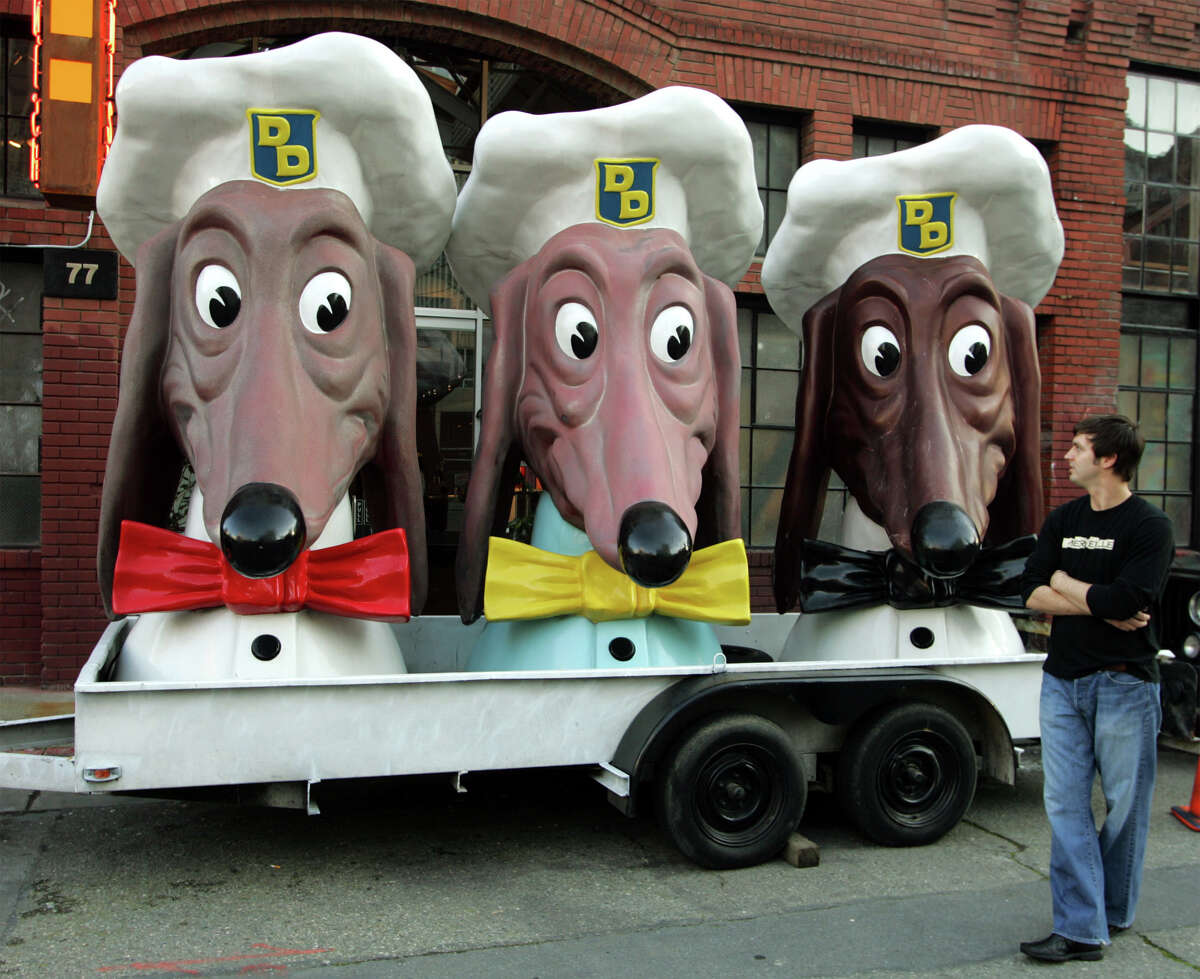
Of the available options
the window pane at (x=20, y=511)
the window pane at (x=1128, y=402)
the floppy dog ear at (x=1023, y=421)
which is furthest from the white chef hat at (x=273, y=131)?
the window pane at (x=1128, y=402)

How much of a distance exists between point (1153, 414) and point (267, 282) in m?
7.87

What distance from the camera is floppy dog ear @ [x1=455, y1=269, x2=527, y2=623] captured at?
4.57 meters

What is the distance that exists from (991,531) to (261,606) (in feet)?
10.9

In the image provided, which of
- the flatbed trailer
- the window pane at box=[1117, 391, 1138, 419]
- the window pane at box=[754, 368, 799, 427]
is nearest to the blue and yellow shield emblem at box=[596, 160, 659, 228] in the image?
the flatbed trailer

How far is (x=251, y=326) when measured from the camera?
4.00m

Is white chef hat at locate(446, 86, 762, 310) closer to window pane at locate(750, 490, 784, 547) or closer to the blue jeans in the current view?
the blue jeans

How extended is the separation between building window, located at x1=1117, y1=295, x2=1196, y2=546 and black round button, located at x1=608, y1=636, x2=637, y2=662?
652 cm

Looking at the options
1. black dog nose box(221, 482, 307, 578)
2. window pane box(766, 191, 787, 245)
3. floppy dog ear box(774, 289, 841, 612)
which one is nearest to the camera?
black dog nose box(221, 482, 307, 578)

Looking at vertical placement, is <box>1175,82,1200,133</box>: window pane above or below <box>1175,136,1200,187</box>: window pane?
above

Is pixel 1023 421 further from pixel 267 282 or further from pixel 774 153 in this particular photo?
pixel 774 153

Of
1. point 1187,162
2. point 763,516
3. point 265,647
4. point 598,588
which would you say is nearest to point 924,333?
point 598,588

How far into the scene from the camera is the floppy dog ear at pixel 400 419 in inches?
173

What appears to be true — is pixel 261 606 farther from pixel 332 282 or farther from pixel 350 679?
pixel 332 282

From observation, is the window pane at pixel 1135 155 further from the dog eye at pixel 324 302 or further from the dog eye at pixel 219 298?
the dog eye at pixel 219 298
